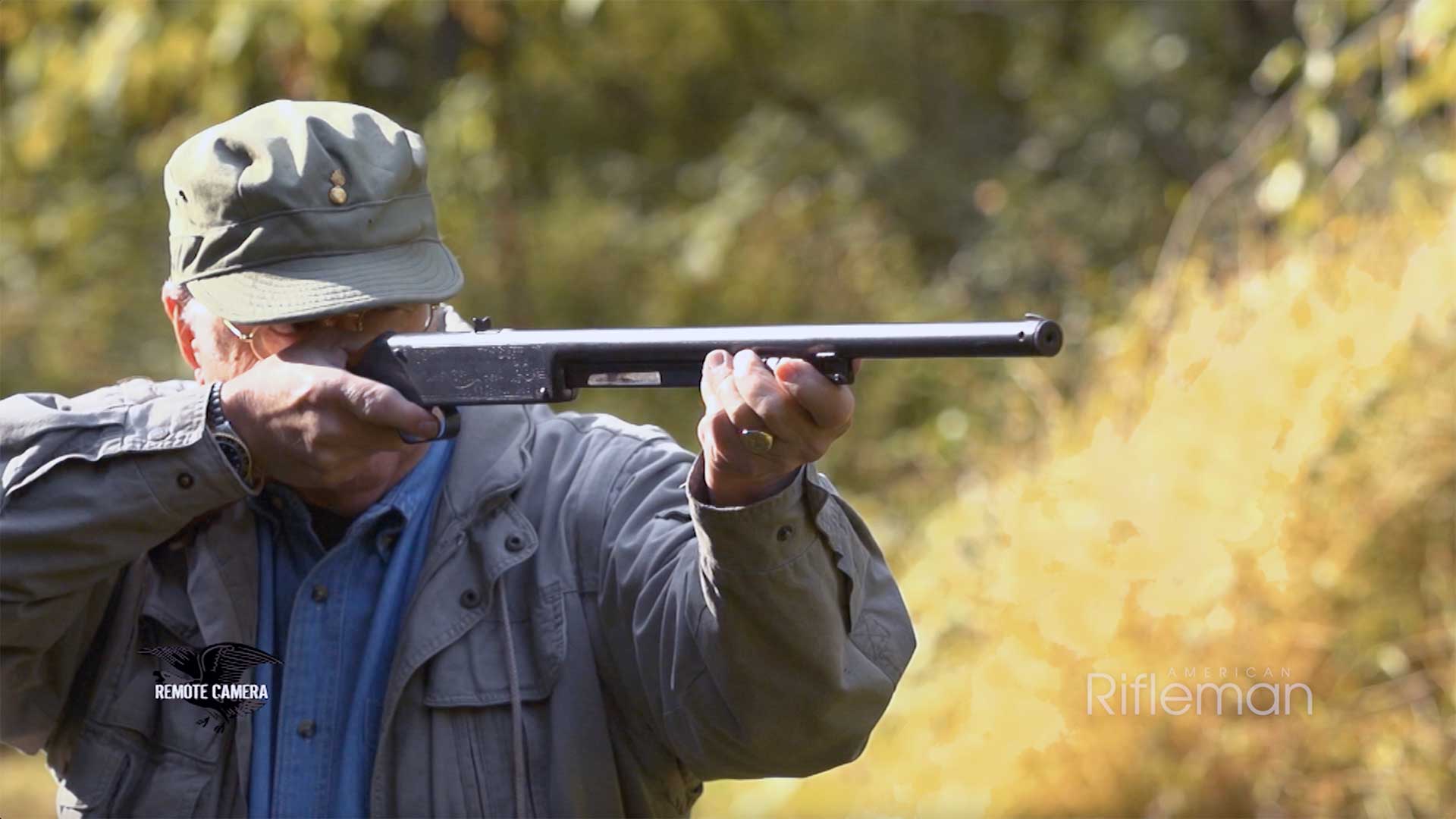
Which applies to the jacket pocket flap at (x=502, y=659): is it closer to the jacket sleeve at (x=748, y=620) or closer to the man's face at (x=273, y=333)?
the jacket sleeve at (x=748, y=620)

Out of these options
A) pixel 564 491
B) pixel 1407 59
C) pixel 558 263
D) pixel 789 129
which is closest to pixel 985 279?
pixel 789 129

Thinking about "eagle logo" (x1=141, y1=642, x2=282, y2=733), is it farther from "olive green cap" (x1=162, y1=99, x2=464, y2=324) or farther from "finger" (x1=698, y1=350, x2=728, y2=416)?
"finger" (x1=698, y1=350, x2=728, y2=416)

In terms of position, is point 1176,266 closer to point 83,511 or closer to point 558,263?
point 558,263

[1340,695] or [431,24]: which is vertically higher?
[431,24]

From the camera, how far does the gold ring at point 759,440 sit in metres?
1.95

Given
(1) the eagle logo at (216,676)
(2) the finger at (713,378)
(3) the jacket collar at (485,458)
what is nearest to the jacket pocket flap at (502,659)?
(3) the jacket collar at (485,458)

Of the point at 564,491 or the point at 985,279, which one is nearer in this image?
the point at 564,491

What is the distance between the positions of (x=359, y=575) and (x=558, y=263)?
260 inches

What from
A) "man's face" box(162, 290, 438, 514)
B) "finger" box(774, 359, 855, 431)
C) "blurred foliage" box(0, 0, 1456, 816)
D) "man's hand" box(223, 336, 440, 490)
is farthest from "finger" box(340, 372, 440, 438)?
"blurred foliage" box(0, 0, 1456, 816)

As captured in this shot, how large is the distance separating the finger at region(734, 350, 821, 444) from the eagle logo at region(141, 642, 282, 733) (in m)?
0.89

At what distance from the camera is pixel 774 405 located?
1928 millimetres

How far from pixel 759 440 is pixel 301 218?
2.83ft

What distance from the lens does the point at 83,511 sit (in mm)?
2289

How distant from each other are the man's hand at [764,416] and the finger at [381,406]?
41 cm
